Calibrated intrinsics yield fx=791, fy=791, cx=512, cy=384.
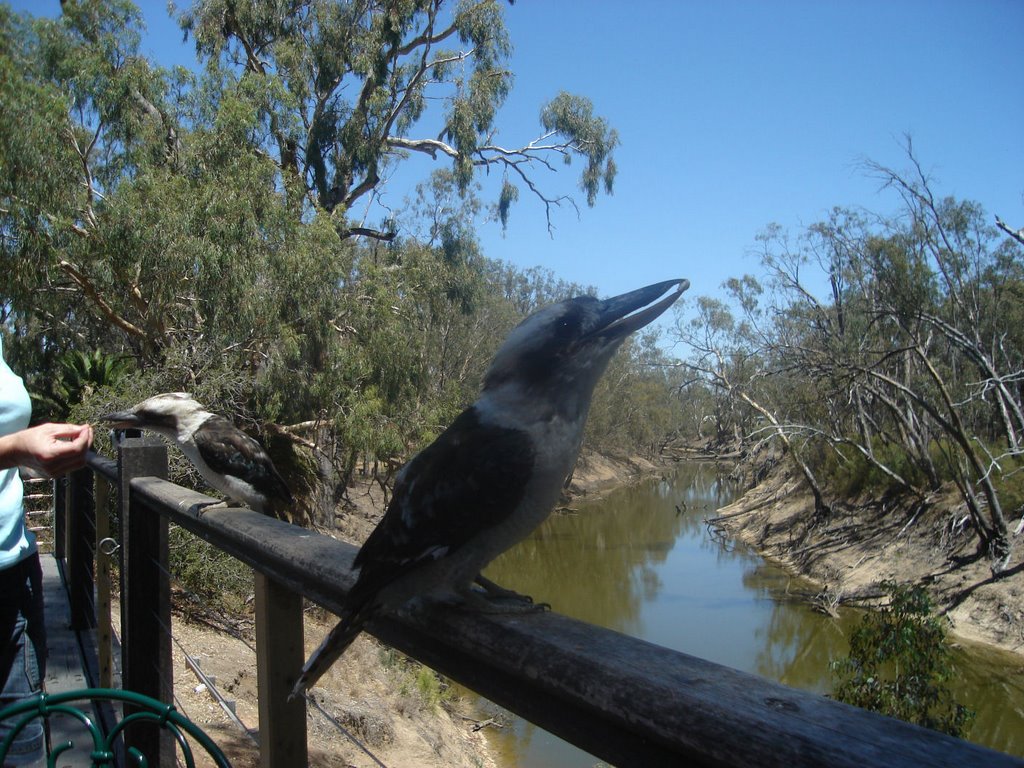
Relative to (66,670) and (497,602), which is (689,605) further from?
(497,602)

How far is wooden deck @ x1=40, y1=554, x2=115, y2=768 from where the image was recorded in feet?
5.89

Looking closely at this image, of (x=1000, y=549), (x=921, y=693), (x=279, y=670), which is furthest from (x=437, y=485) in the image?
(x=1000, y=549)

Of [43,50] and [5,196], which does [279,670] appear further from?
[43,50]

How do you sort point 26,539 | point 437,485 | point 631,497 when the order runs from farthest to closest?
point 631,497 < point 26,539 < point 437,485

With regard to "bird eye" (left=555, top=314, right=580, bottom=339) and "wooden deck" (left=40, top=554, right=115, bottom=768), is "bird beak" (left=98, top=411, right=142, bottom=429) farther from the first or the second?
"bird eye" (left=555, top=314, right=580, bottom=339)

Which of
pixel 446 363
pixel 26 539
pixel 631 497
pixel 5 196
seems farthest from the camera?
pixel 631 497

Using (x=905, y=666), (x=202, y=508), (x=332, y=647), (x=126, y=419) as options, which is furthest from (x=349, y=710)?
(x=332, y=647)

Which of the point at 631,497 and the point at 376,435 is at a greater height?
the point at 376,435

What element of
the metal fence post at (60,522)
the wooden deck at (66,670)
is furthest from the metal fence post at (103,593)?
the metal fence post at (60,522)

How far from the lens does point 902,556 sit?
1331 centimetres

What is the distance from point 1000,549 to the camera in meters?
11.4

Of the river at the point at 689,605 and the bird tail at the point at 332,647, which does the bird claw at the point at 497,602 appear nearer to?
the bird tail at the point at 332,647

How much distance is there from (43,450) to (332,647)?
0.70 metres

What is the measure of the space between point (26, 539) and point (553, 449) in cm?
134
